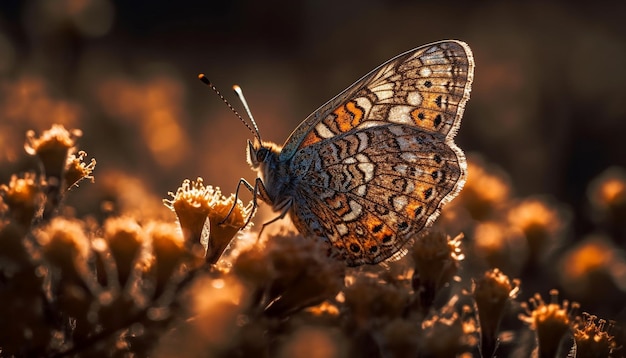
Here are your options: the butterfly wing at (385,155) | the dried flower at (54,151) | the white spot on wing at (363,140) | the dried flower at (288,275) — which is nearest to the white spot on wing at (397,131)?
the butterfly wing at (385,155)

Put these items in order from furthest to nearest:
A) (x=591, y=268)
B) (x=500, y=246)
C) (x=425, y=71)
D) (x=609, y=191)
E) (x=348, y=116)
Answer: (x=609, y=191) < (x=591, y=268) < (x=500, y=246) < (x=348, y=116) < (x=425, y=71)

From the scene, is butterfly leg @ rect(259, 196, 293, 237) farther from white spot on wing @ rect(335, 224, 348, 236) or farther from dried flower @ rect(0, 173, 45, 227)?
dried flower @ rect(0, 173, 45, 227)

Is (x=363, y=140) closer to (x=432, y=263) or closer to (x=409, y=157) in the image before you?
(x=409, y=157)

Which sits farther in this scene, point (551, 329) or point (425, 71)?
point (425, 71)

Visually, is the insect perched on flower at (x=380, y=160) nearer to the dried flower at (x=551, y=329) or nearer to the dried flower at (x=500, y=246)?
the dried flower at (x=551, y=329)

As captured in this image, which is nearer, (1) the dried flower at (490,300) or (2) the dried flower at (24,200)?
(2) the dried flower at (24,200)

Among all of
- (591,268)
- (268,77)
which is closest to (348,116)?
(591,268)
